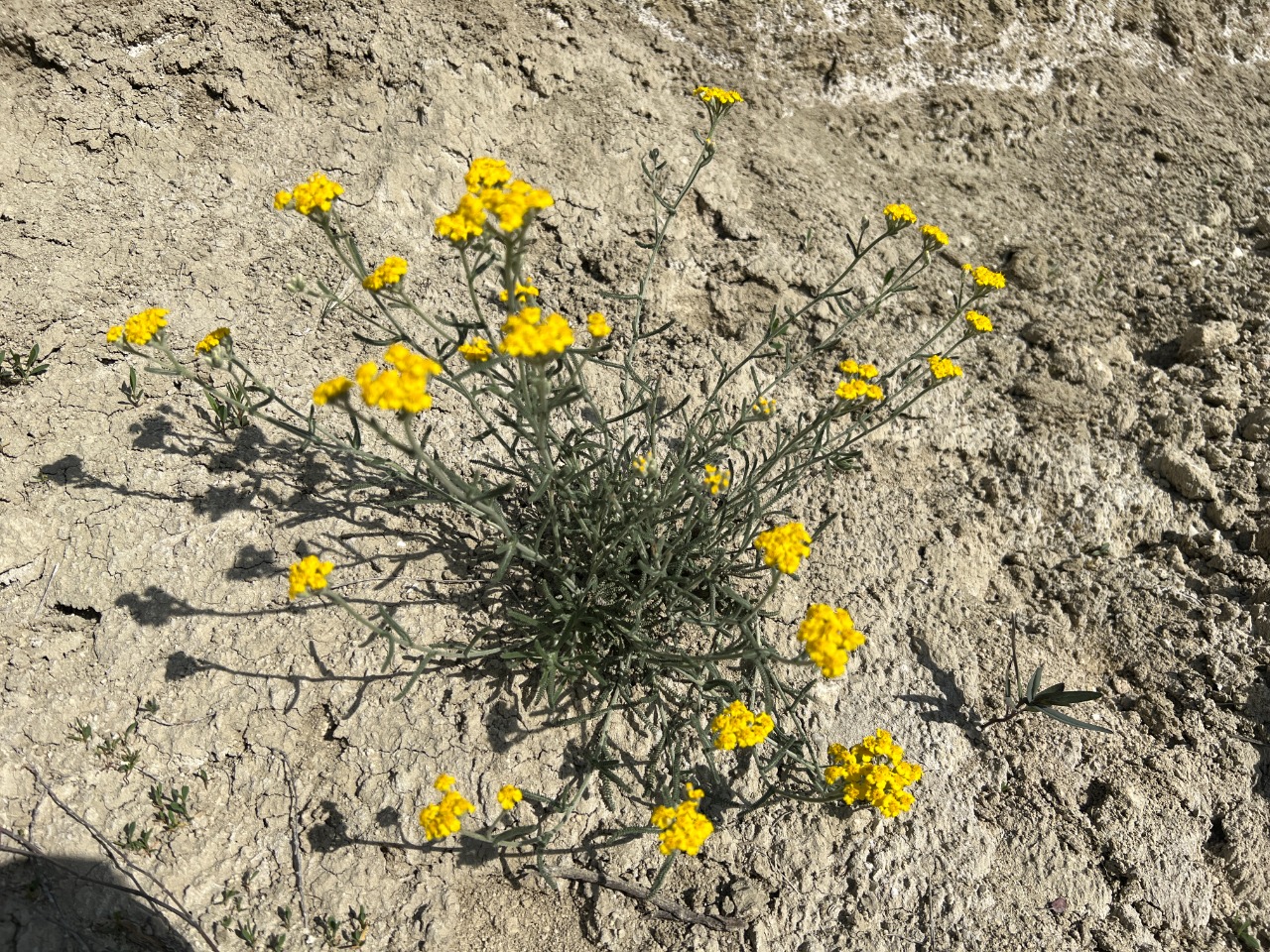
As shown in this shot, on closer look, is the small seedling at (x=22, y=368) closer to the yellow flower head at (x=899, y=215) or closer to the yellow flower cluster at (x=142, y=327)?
the yellow flower cluster at (x=142, y=327)

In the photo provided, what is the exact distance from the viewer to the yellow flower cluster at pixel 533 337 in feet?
6.60

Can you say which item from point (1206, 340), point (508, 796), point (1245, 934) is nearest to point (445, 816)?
point (508, 796)

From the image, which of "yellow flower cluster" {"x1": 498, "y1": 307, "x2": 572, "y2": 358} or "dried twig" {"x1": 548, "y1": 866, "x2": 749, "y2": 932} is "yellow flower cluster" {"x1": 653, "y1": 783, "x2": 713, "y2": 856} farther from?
"yellow flower cluster" {"x1": 498, "y1": 307, "x2": 572, "y2": 358}

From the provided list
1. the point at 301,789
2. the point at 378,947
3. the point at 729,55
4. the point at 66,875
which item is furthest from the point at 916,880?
the point at 729,55

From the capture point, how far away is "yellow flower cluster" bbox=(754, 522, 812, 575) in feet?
7.52

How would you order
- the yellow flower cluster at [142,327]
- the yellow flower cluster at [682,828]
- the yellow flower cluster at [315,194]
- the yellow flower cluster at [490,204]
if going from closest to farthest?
the yellow flower cluster at [490,204], the yellow flower cluster at [682,828], the yellow flower cluster at [315,194], the yellow flower cluster at [142,327]

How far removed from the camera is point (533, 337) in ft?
6.64

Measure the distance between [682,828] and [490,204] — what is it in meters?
1.85

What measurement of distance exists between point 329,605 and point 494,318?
158cm

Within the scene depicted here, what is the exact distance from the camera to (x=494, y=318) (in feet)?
12.5

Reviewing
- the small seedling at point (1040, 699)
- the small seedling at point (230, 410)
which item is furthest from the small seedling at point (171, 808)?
the small seedling at point (1040, 699)

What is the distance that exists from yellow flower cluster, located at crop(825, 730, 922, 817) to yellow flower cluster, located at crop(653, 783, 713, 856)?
51 centimetres

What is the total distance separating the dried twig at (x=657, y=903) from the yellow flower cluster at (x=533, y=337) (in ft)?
5.55

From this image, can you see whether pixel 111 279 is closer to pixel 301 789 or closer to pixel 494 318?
pixel 494 318
